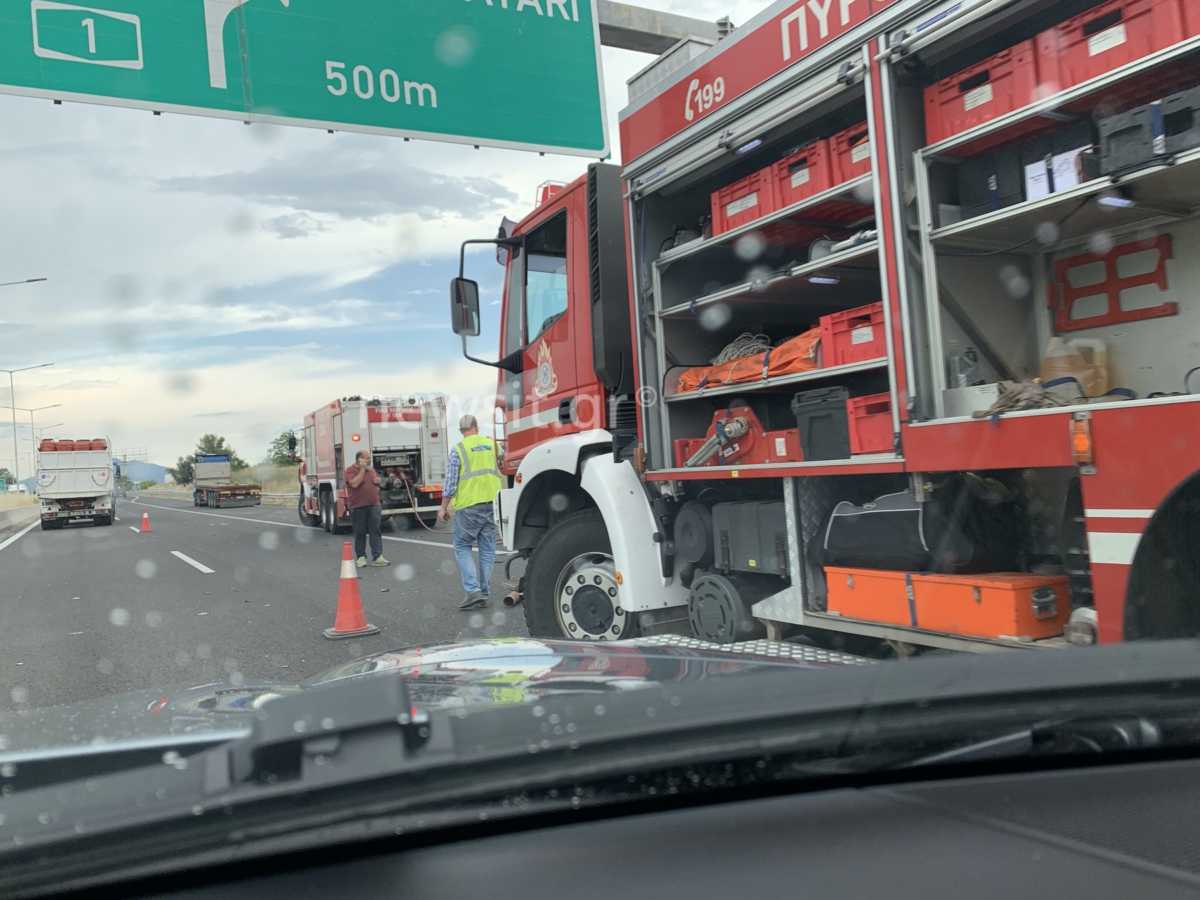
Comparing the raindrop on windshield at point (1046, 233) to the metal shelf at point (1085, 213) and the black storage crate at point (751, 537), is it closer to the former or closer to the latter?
the metal shelf at point (1085, 213)

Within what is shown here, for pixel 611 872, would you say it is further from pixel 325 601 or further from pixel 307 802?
pixel 325 601

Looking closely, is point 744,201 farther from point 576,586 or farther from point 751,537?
point 576,586

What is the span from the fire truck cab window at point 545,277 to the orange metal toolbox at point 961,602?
2.90 meters

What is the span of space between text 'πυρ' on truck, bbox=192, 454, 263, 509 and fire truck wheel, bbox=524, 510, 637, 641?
42.3 metres

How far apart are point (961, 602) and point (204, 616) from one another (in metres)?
7.82

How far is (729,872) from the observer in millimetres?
1145

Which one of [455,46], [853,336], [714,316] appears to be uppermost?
[455,46]

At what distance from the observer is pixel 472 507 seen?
30.8ft

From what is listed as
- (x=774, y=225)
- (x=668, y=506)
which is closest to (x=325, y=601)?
(x=668, y=506)

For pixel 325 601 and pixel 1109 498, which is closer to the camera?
pixel 1109 498

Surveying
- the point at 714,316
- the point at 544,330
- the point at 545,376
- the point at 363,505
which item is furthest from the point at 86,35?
the point at 363,505

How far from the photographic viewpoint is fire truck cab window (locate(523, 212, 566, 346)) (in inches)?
245

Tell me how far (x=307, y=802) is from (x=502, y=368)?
231 inches

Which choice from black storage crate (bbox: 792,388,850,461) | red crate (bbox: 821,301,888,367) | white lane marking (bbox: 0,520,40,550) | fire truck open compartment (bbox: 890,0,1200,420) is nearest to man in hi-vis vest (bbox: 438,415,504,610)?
black storage crate (bbox: 792,388,850,461)
